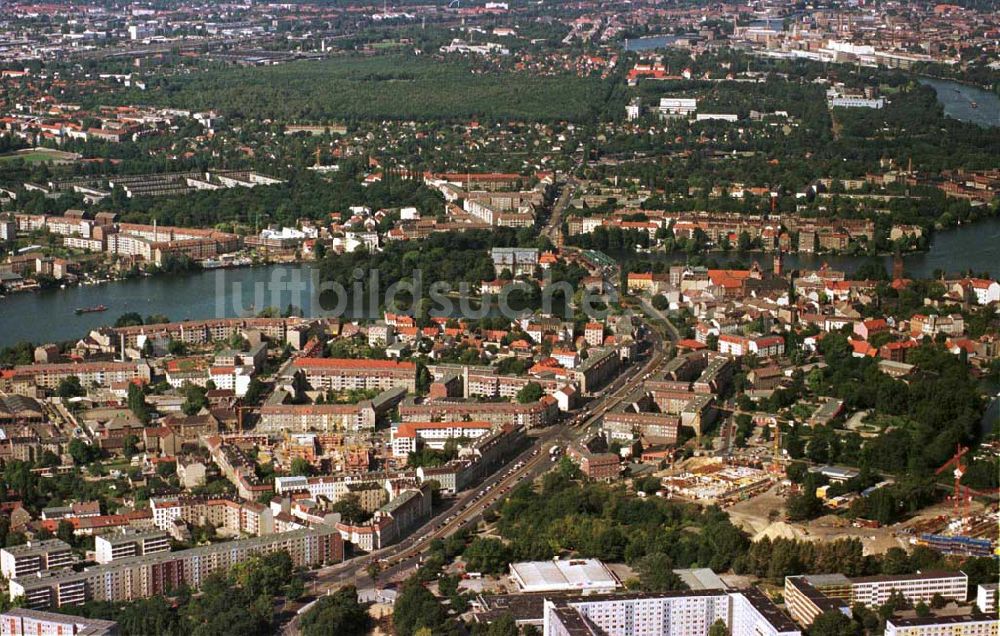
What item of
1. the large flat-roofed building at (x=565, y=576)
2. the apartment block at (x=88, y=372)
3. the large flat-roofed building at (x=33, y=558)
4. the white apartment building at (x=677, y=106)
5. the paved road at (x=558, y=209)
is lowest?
the white apartment building at (x=677, y=106)

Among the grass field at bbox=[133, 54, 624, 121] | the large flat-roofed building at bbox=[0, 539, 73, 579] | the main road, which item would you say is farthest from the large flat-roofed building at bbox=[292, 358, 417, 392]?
the grass field at bbox=[133, 54, 624, 121]

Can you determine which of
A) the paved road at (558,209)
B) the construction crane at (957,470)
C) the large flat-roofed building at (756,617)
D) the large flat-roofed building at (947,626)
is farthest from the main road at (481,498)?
the paved road at (558,209)

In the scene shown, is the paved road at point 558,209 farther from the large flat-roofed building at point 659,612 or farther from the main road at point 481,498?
the large flat-roofed building at point 659,612

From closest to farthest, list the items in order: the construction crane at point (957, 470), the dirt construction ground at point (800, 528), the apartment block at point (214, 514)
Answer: the dirt construction ground at point (800, 528) → the apartment block at point (214, 514) → the construction crane at point (957, 470)

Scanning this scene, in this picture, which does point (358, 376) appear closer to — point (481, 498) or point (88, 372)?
point (88, 372)

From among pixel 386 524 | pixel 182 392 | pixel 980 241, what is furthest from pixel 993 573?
pixel 980 241

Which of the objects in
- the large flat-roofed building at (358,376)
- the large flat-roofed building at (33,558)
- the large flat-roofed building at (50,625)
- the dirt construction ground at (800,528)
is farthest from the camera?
the large flat-roofed building at (358,376)

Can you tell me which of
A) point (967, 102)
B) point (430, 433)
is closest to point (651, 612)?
point (430, 433)
